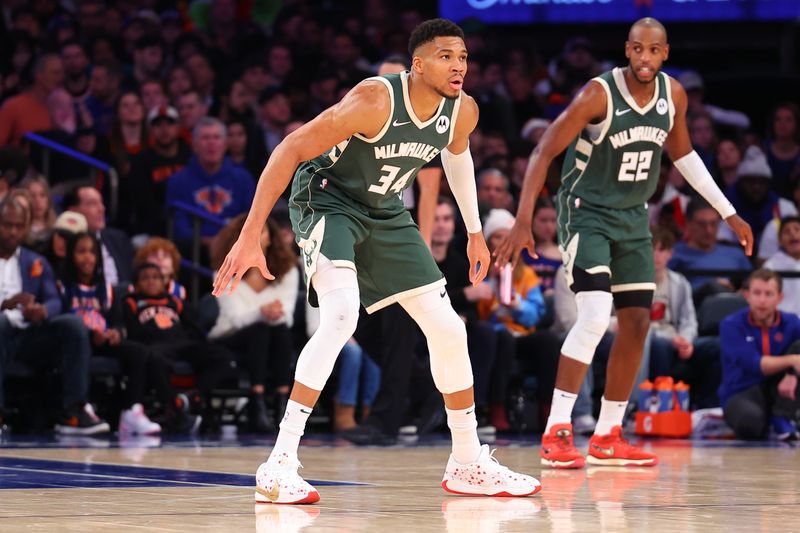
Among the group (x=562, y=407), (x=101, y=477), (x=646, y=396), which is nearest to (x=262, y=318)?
(x=646, y=396)

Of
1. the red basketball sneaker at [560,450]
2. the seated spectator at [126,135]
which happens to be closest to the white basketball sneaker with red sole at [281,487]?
the red basketball sneaker at [560,450]

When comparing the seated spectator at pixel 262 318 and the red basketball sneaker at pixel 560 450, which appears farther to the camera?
the seated spectator at pixel 262 318

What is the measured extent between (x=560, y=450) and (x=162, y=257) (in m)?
4.21

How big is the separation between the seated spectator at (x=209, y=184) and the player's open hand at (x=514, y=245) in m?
5.12

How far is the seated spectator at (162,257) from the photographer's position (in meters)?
10.0

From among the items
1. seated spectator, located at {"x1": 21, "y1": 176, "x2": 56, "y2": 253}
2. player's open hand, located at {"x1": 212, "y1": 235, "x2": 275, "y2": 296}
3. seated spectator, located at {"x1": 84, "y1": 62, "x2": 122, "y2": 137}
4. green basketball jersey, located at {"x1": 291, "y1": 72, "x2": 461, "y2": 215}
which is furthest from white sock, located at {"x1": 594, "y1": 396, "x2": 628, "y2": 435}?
seated spectator, located at {"x1": 84, "y1": 62, "x2": 122, "y2": 137}

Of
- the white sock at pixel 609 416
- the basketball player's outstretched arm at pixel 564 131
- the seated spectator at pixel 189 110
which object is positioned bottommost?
the white sock at pixel 609 416

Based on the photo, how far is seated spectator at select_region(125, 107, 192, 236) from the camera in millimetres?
11492

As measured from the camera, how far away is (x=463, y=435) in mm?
5457

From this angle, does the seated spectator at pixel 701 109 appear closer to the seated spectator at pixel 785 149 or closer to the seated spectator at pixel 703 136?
the seated spectator at pixel 703 136

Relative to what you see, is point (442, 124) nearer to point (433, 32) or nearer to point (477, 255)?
point (433, 32)

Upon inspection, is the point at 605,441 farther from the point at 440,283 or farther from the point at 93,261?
the point at 93,261

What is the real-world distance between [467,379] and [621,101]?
200 cm

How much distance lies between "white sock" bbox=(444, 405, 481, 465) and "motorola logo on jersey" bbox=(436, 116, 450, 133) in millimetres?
1033
